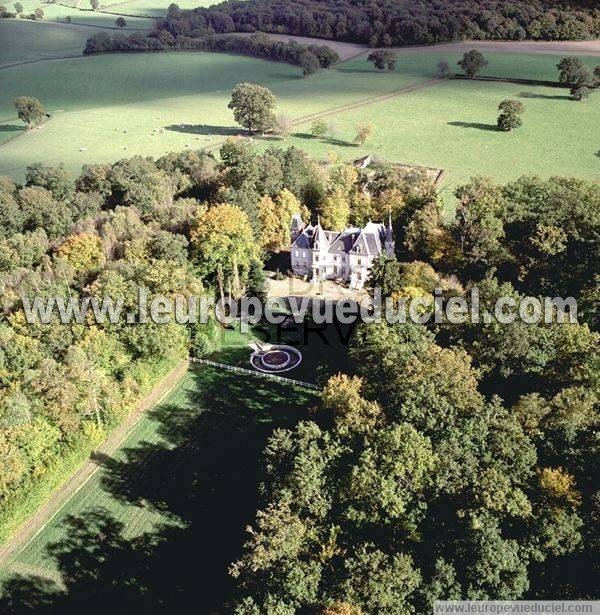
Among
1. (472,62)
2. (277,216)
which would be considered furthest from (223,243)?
(472,62)

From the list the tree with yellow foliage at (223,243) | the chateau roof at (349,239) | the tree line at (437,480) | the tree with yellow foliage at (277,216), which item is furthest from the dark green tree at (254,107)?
the tree line at (437,480)

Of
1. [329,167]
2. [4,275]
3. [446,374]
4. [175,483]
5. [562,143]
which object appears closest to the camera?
[446,374]

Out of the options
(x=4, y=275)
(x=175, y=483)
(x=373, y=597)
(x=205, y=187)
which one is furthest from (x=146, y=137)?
(x=373, y=597)

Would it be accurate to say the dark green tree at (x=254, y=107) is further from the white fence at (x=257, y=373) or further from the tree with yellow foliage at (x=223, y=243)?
the white fence at (x=257, y=373)

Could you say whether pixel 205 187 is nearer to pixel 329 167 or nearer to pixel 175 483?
pixel 329 167

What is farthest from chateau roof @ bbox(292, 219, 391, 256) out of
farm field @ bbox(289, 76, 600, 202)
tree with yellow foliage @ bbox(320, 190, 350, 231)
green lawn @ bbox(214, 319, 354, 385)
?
farm field @ bbox(289, 76, 600, 202)

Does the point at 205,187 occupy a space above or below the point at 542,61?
below

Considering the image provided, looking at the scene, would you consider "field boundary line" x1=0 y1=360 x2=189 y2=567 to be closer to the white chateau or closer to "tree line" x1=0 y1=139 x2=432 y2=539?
"tree line" x1=0 y1=139 x2=432 y2=539
